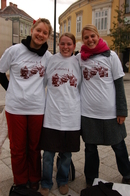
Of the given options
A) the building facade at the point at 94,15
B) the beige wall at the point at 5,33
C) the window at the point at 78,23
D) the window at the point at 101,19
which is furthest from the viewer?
Result: the beige wall at the point at 5,33

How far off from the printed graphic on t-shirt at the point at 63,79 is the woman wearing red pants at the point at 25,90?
156 millimetres

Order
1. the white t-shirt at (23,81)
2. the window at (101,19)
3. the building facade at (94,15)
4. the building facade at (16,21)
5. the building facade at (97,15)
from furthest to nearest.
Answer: the building facade at (16,21) → the window at (101,19) → the building facade at (94,15) → the building facade at (97,15) → the white t-shirt at (23,81)

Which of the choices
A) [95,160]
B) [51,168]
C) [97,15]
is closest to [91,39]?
[95,160]

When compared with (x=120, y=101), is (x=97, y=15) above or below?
above

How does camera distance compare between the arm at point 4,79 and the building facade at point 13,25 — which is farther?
the building facade at point 13,25

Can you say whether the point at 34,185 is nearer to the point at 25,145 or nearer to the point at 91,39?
the point at 25,145

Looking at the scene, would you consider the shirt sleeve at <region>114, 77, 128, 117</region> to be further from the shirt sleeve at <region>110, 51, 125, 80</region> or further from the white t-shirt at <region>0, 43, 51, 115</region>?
the white t-shirt at <region>0, 43, 51, 115</region>

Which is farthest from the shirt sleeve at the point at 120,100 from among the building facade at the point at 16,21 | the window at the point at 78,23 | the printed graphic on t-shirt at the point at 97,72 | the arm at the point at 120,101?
the building facade at the point at 16,21

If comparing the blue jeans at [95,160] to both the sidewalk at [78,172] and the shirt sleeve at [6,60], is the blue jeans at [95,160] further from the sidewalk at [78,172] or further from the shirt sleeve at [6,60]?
the shirt sleeve at [6,60]

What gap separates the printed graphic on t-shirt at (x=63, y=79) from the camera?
238 centimetres

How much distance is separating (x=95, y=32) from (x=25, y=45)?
807 millimetres

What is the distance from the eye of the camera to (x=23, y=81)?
2359mm

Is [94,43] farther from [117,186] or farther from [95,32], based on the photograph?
[117,186]

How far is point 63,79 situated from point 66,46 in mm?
374
